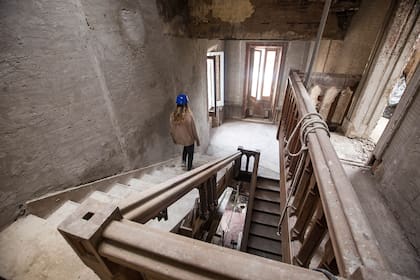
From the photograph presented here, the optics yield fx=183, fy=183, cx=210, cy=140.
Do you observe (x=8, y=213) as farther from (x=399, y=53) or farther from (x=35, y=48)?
(x=399, y=53)

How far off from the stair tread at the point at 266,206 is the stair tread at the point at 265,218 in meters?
0.08

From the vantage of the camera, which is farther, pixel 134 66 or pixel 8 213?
pixel 134 66

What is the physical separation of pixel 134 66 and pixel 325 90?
3.01 m

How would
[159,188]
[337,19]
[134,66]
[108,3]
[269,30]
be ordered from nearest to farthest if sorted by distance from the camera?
1. [159,188]
2. [108,3]
3. [134,66]
4. [337,19]
5. [269,30]

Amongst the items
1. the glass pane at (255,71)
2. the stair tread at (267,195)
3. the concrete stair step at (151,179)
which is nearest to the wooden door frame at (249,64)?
the glass pane at (255,71)

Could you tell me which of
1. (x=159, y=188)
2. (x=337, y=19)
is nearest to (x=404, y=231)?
(x=159, y=188)

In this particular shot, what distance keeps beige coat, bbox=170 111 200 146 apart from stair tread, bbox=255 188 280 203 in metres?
1.96

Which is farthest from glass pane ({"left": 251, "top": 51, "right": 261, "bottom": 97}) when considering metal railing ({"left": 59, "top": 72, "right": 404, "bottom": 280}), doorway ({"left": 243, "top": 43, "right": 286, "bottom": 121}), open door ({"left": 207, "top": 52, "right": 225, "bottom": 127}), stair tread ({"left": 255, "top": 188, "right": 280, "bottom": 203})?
metal railing ({"left": 59, "top": 72, "right": 404, "bottom": 280})

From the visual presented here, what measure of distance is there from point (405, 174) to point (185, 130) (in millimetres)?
2549

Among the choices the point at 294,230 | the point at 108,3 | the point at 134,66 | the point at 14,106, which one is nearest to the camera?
the point at 294,230

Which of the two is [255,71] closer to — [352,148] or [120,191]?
[352,148]

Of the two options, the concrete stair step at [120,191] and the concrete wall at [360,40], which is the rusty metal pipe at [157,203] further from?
the concrete wall at [360,40]

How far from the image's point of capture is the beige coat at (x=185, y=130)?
3.00 meters

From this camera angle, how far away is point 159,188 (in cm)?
106
